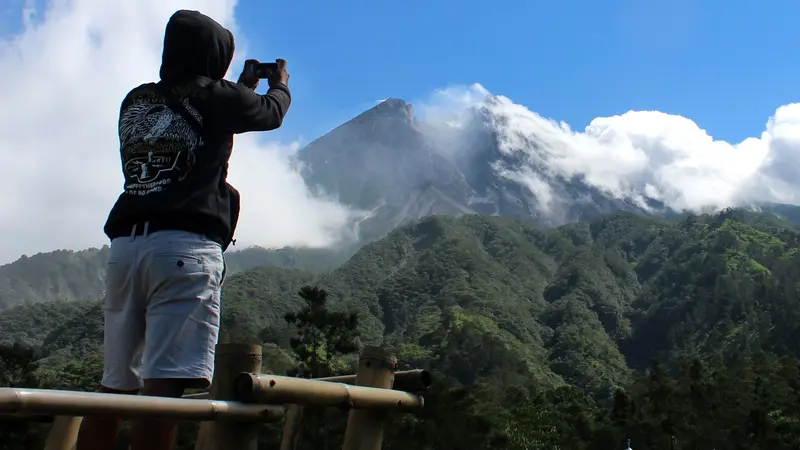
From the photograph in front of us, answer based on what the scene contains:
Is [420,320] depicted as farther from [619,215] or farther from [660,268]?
[619,215]

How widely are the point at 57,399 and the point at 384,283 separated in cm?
10799

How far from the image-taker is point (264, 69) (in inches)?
122

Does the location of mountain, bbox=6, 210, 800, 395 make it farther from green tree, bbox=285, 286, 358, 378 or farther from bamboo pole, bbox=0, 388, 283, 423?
bamboo pole, bbox=0, 388, 283, 423

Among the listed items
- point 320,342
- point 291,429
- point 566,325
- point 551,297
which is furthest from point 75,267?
point 291,429

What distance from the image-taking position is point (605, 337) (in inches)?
3944

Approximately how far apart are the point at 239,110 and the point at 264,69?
0.44 m

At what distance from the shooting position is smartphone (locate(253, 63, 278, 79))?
3082mm

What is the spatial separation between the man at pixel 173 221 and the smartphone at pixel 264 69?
0.70ft

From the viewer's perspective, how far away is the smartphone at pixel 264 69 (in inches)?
121

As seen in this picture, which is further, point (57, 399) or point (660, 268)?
point (660, 268)

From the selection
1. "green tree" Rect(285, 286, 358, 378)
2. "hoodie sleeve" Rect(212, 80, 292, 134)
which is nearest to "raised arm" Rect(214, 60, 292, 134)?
"hoodie sleeve" Rect(212, 80, 292, 134)

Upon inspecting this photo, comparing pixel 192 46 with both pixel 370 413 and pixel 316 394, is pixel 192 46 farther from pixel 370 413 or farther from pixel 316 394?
pixel 370 413

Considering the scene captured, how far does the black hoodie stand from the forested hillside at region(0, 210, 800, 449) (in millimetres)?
16519

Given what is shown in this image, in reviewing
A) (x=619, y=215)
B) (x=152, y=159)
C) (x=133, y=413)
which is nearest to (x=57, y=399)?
(x=133, y=413)
